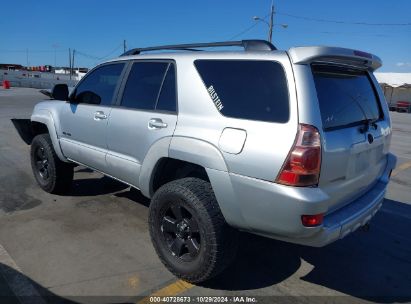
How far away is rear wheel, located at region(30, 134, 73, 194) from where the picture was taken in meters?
5.03

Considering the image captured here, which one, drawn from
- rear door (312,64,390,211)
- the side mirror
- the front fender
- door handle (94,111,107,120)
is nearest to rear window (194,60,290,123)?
rear door (312,64,390,211)

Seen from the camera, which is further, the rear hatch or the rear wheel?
the rear wheel

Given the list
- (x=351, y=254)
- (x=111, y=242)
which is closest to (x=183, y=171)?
(x=111, y=242)

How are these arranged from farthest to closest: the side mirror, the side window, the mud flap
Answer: the mud flap, the side mirror, the side window

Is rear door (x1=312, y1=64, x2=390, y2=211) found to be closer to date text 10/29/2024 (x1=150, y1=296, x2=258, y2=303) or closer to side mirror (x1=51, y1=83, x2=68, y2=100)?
date text 10/29/2024 (x1=150, y1=296, x2=258, y2=303)

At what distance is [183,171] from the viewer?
11.7ft

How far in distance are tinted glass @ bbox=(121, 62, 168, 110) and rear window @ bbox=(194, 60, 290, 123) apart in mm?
617

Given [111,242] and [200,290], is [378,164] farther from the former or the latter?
[111,242]

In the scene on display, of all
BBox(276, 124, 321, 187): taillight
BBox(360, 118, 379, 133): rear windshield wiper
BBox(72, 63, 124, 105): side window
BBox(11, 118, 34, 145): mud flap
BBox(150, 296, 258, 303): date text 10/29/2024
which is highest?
BBox(72, 63, 124, 105): side window

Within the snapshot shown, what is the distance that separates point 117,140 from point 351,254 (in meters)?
2.60

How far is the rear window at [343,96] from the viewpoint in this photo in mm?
2865

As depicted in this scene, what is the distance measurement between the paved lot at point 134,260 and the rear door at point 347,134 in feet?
2.67

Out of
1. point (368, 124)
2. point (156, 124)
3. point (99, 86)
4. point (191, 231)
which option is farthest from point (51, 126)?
point (368, 124)

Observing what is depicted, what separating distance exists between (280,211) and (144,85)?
75.5 inches
